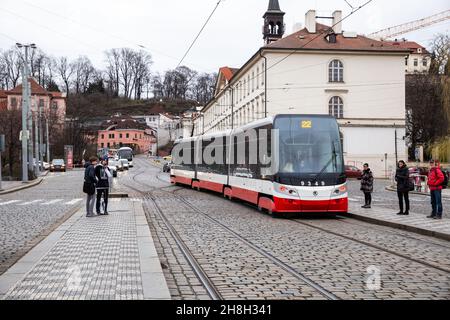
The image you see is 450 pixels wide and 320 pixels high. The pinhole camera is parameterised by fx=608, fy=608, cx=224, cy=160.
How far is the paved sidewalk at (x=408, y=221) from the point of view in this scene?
14039mm

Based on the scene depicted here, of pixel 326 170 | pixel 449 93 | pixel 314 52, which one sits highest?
pixel 314 52

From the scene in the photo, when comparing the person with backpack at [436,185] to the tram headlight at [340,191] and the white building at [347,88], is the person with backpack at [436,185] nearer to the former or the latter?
the tram headlight at [340,191]

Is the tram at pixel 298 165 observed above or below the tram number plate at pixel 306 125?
below

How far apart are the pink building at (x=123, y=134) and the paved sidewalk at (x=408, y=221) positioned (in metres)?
138

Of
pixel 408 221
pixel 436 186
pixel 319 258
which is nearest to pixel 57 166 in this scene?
pixel 436 186

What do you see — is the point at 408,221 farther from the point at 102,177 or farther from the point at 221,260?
the point at 102,177

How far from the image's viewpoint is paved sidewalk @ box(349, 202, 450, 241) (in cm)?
1404

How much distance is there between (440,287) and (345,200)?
10.7m

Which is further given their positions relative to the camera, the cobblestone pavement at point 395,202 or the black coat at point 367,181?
the black coat at point 367,181

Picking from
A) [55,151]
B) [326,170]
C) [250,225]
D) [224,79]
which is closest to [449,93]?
[326,170]

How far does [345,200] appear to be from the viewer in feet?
60.3

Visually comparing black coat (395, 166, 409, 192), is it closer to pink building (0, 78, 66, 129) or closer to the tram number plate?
the tram number plate

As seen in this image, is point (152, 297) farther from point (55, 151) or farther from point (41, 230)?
point (55, 151)

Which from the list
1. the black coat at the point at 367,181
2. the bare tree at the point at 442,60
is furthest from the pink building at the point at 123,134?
the black coat at the point at 367,181
